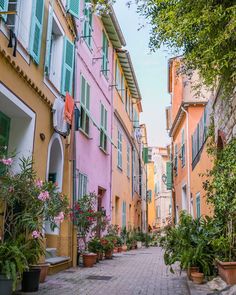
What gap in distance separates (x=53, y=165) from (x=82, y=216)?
1.56 m

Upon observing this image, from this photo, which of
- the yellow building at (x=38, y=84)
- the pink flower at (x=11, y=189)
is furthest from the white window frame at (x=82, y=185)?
the pink flower at (x=11, y=189)

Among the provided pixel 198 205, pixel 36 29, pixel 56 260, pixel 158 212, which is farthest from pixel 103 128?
pixel 158 212

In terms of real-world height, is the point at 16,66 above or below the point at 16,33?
below

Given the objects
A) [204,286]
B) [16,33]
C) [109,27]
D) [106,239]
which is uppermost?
[109,27]

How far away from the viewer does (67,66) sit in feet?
31.4

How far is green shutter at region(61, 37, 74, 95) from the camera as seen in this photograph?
9328 millimetres

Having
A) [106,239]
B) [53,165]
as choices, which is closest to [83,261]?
[106,239]

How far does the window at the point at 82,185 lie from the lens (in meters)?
10.9

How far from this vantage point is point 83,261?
984 cm

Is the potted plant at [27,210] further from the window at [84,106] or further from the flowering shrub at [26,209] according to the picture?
the window at [84,106]

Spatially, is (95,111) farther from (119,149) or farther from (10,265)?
(10,265)

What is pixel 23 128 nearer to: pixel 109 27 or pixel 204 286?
pixel 204 286

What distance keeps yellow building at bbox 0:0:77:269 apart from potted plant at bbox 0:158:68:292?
30.3 inches

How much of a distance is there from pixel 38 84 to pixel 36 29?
1099mm
